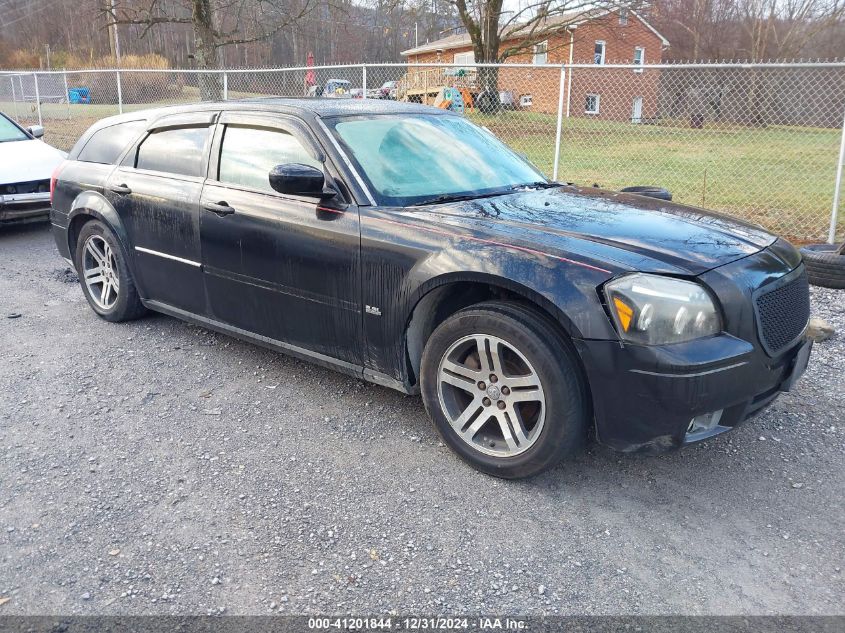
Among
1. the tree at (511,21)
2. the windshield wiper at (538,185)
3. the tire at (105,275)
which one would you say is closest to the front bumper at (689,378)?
the windshield wiper at (538,185)

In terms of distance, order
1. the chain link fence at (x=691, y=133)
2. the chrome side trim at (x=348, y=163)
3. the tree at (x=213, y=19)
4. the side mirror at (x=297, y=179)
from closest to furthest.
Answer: the side mirror at (x=297, y=179) → the chrome side trim at (x=348, y=163) → the chain link fence at (x=691, y=133) → the tree at (x=213, y=19)

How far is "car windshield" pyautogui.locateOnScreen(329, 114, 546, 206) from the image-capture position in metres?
3.80

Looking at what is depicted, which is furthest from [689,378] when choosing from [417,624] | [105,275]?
[105,275]

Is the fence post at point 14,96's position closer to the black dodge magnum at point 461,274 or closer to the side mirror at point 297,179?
the black dodge magnum at point 461,274

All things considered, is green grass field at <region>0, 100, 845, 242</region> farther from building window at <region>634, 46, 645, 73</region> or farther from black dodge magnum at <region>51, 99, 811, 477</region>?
building window at <region>634, 46, 645, 73</region>

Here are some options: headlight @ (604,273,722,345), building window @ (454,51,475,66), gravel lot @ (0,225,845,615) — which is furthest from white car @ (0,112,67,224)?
building window @ (454,51,475,66)

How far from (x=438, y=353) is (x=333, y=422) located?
872 mm

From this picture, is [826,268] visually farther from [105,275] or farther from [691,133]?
[691,133]

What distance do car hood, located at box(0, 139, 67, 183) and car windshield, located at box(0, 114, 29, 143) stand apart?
225 mm

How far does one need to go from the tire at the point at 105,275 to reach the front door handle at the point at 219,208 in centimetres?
122

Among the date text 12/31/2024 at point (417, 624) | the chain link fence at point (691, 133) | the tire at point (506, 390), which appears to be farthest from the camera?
the chain link fence at point (691, 133)

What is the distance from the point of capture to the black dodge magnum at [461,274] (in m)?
2.85

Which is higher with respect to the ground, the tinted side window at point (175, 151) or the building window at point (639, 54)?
the building window at point (639, 54)

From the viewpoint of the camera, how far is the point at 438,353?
3.33 metres
